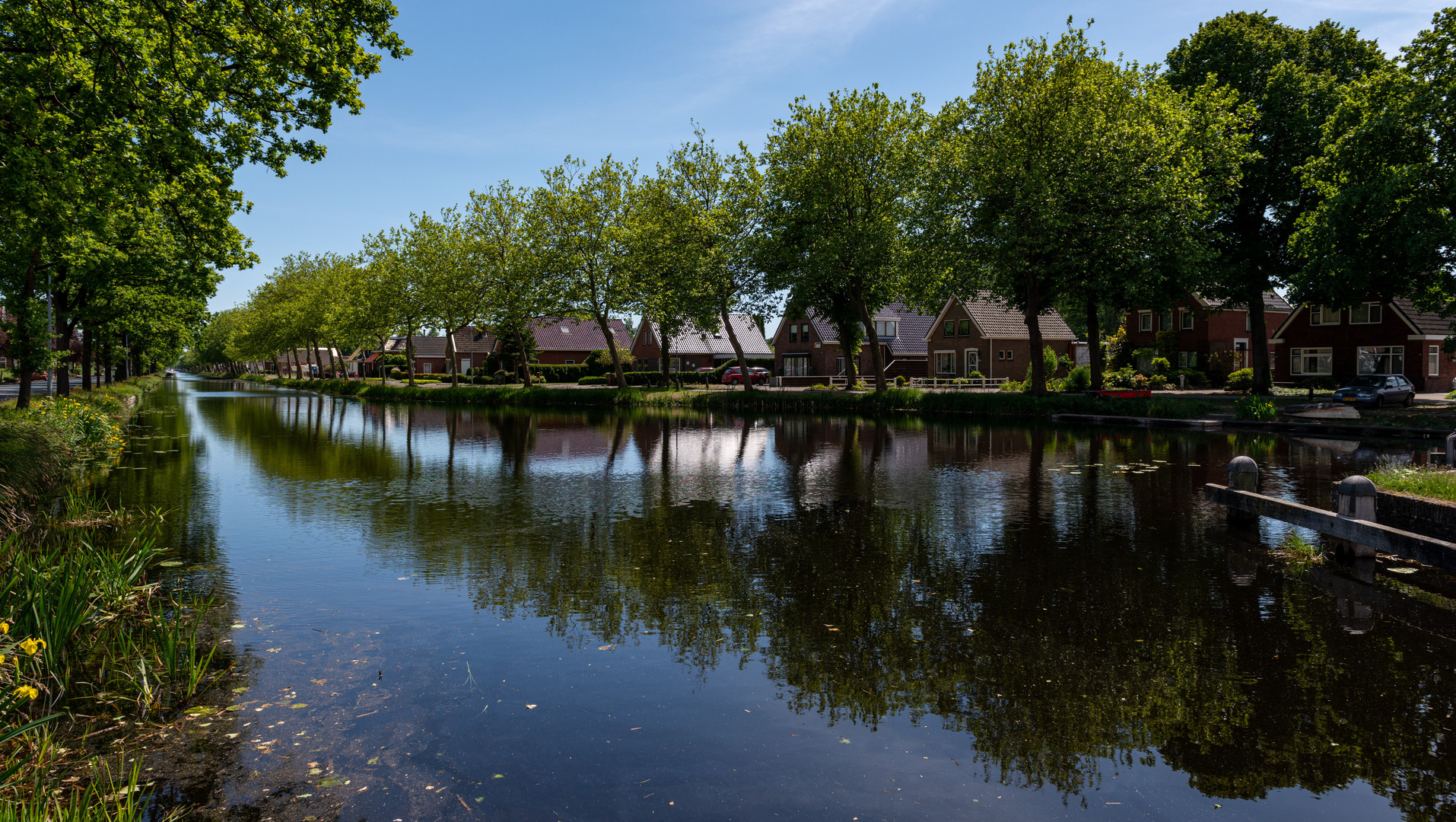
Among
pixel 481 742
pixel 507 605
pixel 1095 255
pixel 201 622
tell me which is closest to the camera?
pixel 481 742

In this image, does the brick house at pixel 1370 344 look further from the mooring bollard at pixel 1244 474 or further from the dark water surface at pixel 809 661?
the dark water surface at pixel 809 661

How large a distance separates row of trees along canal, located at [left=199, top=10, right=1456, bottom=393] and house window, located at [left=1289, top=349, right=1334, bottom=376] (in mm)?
13527

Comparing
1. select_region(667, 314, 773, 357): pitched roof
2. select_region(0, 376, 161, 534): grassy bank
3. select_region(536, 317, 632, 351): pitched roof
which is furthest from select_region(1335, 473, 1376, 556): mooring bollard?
select_region(536, 317, 632, 351): pitched roof

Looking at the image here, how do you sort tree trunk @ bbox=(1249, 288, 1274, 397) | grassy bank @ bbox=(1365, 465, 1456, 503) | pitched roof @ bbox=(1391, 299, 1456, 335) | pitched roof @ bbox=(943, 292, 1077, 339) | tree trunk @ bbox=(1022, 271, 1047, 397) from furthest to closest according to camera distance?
pitched roof @ bbox=(943, 292, 1077, 339)
pitched roof @ bbox=(1391, 299, 1456, 335)
tree trunk @ bbox=(1249, 288, 1274, 397)
tree trunk @ bbox=(1022, 271, 1047, 397)
grassy bank @ bbox=(1365, 465, 1456, 503)

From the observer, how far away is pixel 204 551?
11812 mm

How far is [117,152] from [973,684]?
13.9 meters

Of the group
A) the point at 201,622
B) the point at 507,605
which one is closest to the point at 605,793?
the point at 507,605

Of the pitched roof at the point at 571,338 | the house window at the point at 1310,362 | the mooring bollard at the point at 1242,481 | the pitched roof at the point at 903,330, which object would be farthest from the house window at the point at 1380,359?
the pitched roof at the point at 571,338

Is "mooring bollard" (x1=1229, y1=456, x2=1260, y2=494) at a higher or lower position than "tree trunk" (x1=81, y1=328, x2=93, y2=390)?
lower

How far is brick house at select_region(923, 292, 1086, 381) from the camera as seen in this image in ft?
219

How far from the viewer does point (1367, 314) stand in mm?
50188

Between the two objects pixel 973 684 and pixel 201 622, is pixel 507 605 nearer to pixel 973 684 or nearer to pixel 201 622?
pixel 201 622

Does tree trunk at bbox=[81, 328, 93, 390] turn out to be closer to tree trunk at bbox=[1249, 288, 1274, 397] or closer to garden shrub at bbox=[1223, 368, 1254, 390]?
tree trunk at bbox=[1249, 288, 1274, 397]

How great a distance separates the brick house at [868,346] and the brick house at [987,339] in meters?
2.65
